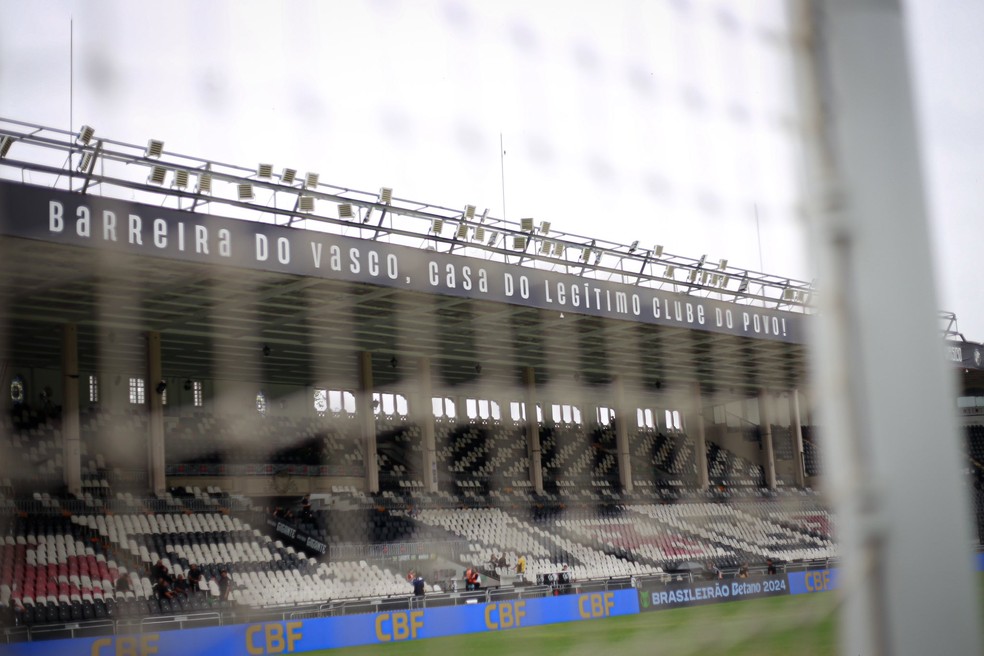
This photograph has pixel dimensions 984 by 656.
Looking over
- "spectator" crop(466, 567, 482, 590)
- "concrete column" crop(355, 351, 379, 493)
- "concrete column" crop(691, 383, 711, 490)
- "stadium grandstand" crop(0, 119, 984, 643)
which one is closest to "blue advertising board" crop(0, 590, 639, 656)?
"stadium grandstand" crop(0, 119, 984, 643)

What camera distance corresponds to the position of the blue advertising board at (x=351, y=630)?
10.7 metres

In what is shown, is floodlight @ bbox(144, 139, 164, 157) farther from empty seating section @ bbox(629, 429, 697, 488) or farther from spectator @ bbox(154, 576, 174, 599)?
empty seating section @ bbox(629, 429, 697, 488)

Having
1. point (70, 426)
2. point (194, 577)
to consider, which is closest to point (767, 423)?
point (194, 577)

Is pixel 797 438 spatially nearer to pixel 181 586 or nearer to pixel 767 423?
pixel 767 423

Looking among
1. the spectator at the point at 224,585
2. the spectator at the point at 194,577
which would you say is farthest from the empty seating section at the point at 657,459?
the spectator at the point at 194,577

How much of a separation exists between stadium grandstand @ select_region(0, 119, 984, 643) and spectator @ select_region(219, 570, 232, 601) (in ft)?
0.35

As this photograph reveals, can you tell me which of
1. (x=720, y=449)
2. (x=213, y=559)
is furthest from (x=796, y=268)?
(x=720, y=449)

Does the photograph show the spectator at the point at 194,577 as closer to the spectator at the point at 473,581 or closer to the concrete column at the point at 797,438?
the spectator at the point at 473,581

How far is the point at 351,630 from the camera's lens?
1442 centimetres

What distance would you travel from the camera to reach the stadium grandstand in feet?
38.3

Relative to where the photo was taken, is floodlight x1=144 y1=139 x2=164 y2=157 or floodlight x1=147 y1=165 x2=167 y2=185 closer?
floodlight x1=144 y1=139 x2=164 y2=157

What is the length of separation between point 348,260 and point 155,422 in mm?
6036

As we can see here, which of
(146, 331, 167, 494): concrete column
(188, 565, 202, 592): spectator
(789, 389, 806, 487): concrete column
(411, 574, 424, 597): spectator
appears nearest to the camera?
(789, 389, 806, 487): concrete column

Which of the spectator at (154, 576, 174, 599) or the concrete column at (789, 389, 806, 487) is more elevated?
the concrete column at (789, 389, 806, 487)
